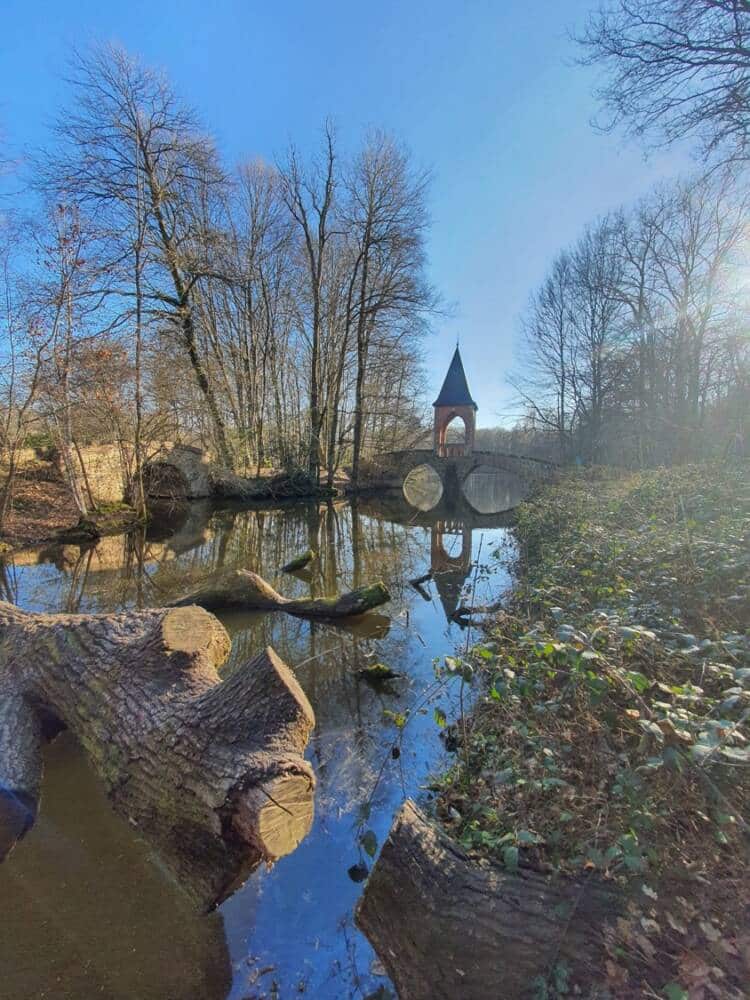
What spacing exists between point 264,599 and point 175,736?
4.68m

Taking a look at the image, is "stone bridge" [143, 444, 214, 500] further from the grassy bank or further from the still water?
the grassy bank

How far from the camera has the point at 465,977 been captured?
1.67m

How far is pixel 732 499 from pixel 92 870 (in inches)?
279

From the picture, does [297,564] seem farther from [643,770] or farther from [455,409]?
[455,409]

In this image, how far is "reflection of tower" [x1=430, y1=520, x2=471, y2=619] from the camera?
26.7ft

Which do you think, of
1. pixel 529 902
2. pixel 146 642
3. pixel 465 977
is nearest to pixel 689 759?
pixel 529 902

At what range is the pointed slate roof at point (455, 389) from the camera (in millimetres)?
27484

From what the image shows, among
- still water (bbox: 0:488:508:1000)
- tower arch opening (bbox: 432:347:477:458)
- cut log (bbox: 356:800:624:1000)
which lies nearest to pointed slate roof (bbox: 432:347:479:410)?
tower arch opening (bbox: 432:347:477:458)

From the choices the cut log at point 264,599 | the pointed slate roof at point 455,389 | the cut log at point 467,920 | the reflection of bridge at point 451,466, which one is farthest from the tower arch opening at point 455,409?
the cut log at point 467,920

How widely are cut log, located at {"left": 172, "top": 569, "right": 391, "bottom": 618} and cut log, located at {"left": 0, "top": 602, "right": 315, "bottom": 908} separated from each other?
3325 millimetres

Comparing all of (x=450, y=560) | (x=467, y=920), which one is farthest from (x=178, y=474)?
(x=467, y=920)

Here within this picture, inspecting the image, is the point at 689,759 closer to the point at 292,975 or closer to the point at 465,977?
the point at 465,977

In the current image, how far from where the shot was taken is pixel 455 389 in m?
27.9

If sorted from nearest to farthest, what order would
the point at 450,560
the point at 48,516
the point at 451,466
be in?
the point at 450,560
the point at 48,516
the point at 451,466
